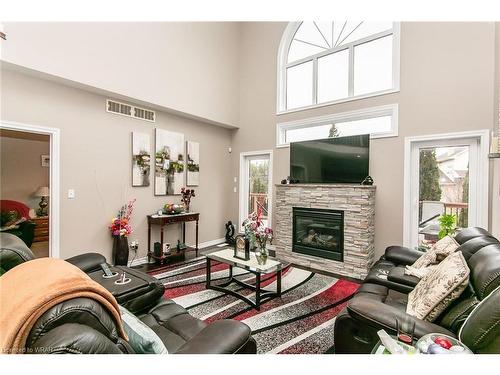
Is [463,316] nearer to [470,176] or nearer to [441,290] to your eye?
[441,290]

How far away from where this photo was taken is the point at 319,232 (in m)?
4.10

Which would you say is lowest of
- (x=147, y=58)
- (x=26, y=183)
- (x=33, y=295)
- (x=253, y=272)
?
(x=253, y=272)

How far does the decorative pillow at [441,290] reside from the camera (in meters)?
1.42

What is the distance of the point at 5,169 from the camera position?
5.13m

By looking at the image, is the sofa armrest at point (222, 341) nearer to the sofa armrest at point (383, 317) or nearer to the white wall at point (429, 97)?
the sofa armrest at point (383, 317)

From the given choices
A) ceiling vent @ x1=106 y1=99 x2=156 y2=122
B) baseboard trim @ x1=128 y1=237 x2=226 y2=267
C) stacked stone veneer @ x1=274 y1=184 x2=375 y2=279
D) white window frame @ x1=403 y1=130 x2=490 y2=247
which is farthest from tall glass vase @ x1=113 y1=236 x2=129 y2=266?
white window frame @ x1=403 y1=130 x2=490 y2=247

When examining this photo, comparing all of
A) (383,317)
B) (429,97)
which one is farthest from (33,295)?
(429,97)

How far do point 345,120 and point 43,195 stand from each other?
6.64m

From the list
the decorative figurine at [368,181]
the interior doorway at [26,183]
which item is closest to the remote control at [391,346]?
the decorative figurine at [368,181]

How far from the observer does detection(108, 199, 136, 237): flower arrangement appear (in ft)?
12.2

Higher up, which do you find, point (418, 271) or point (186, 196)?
point (186, 196)

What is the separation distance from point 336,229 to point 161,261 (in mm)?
2956

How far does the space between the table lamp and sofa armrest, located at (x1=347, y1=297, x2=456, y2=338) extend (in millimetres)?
6595
